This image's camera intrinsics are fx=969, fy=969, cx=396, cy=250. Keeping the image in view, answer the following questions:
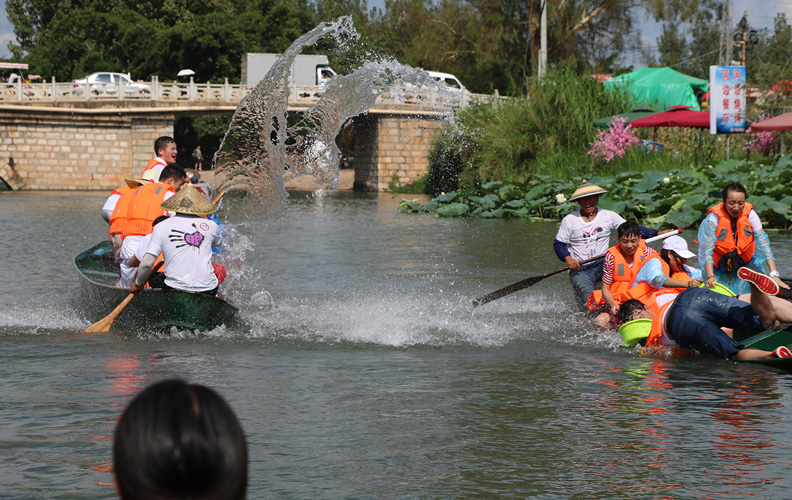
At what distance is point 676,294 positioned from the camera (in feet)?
27.0

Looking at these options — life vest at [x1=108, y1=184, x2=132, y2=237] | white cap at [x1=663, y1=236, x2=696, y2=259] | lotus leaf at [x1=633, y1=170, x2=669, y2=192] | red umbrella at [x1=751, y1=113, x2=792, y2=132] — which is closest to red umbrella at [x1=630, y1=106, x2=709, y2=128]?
red umbrella at [x1=751, y1=113, x2=792, y2=132]

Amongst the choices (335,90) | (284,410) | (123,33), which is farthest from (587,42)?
(284,410)

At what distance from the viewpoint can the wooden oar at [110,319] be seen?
353 inches

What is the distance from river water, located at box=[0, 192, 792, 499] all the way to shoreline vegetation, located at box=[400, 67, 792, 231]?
9811 mm

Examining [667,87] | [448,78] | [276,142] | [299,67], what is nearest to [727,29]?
[667,87]

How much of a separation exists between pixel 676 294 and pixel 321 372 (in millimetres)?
3077

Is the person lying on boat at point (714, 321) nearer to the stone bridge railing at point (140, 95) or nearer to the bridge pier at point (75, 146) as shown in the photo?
the stone bridge railing at point (140, 95)

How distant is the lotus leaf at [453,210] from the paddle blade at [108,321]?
56.5 ft

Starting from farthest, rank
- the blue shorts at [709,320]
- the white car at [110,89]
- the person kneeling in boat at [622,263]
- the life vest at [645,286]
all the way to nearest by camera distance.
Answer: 1. the white car at [110,89]
2. the person kneeling in boat at [622,263]
3. the life vest at [645,286]
4. the blue shorts at [709,320]

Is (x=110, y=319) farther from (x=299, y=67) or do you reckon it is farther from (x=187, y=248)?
(x=299, y=67)

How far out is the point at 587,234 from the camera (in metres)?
9.77

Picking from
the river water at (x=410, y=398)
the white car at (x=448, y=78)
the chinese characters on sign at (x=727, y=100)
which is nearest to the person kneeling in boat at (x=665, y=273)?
the river water at (x=410, y=398)

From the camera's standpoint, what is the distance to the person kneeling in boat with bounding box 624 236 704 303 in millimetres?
8406

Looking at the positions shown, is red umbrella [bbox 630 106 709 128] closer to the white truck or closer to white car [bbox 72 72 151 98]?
the white truck
